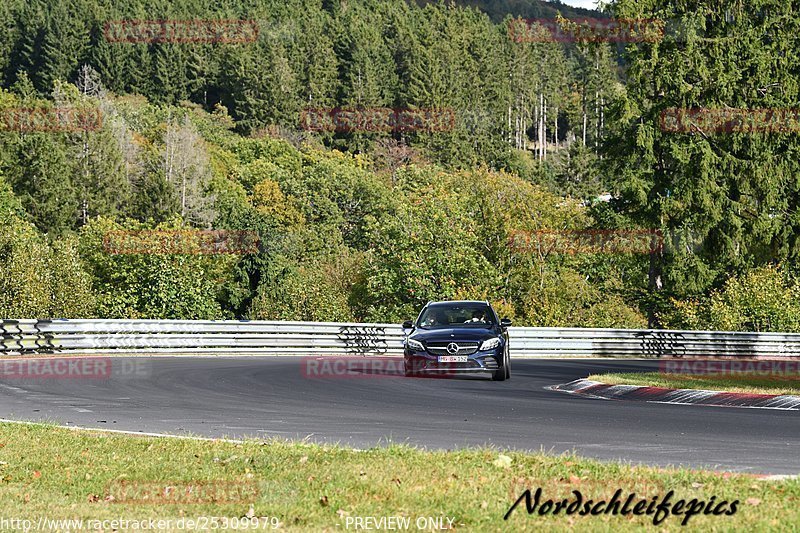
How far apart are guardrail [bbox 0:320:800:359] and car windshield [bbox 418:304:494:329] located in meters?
10.3

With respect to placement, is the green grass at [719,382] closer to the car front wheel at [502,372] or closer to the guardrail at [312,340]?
the car front wheel at [502,372]

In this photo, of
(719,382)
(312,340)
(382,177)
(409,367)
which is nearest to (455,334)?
(409,367)

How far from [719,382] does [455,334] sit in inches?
205

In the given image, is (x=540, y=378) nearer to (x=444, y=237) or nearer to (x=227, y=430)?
(x=227, y=430)

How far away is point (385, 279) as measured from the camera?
69875 millimetres

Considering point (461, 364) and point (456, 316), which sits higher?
point (456, 316)

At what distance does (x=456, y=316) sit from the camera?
2466 cm

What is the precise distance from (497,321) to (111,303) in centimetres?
7411

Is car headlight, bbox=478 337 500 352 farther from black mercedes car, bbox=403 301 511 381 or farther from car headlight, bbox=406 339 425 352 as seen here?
car headlight, bbox=406 339 425 352

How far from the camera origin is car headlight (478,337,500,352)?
22.9m

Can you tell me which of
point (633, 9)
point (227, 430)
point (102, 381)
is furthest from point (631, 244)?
point (227, 430)

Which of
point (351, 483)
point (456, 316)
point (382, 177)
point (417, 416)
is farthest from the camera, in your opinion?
point (382, 177)

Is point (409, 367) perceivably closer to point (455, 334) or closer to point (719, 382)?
point (455, 334)

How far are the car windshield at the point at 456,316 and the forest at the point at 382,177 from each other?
2338cm
